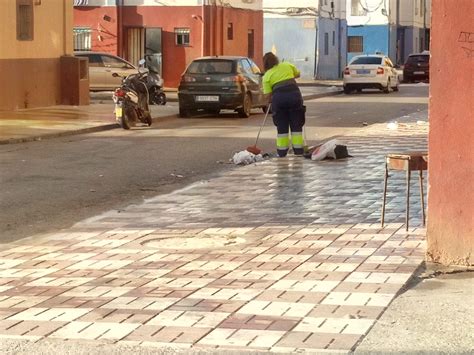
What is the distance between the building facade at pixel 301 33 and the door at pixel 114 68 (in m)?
19.3

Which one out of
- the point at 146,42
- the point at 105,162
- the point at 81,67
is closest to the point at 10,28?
the point at 81,67

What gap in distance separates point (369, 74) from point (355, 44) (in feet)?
78.9

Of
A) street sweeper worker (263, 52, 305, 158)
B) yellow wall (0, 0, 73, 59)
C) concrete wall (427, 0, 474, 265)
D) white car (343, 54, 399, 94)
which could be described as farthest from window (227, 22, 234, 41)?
concrete wall (427, 0, 474, 265)

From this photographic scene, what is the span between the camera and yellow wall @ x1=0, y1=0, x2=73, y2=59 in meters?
29.2

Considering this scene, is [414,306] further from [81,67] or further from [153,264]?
[81,67]

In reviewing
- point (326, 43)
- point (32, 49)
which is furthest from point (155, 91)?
point (326, 43)

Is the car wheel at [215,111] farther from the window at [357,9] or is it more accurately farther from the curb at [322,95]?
the window at [357,9]

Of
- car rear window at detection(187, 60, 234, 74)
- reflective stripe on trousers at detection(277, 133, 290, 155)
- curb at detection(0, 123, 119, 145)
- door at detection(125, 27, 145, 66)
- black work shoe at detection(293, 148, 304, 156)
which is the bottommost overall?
curb at detection(0, 123, 119, 145)

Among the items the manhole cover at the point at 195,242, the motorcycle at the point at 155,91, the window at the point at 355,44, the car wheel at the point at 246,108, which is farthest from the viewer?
the window at the point at 355,44

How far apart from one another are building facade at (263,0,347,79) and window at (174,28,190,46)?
14.3 meters

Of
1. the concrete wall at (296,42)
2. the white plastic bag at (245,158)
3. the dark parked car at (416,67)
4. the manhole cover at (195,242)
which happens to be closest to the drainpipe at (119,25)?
the concrete wall at (296,42)

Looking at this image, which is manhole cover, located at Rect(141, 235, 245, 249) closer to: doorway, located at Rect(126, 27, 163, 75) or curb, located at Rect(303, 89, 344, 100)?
curb, located at Rect(303, 89, 344, 100)

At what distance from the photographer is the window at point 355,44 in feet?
223

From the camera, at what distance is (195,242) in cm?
1040
